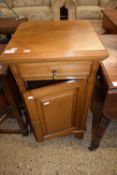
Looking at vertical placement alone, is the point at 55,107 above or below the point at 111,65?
below

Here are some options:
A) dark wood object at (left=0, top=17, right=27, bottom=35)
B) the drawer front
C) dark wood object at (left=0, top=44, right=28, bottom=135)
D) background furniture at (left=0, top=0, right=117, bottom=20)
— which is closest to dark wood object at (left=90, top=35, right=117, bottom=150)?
the drawer front

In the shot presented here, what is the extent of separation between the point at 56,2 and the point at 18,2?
91cm

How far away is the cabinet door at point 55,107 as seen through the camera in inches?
32.4

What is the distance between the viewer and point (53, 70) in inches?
29.5

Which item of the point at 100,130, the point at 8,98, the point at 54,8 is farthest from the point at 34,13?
the point at 100,130

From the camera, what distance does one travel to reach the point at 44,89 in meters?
0.81

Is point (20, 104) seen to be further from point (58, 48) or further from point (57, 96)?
point (58, 48)

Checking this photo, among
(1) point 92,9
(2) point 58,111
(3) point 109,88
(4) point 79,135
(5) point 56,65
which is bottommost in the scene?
(4) point 79,135

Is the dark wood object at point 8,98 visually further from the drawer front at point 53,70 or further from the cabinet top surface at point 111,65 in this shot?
the cabinet top surface at point 111,65

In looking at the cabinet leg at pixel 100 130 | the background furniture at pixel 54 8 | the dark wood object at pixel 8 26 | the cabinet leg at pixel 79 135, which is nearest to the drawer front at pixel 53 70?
the cabinet leg at pixel 100 130

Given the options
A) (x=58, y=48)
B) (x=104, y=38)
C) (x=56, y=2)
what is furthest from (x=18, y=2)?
(x=58, y=48)

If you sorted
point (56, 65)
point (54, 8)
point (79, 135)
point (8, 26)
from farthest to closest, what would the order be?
1. point (54, 8)
2. point (8, 26)
3. point (79, 135)
4. point (56, 65)

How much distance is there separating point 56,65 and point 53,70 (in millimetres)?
35

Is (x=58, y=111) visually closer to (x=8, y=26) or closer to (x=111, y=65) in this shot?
(x=111, y=65)
